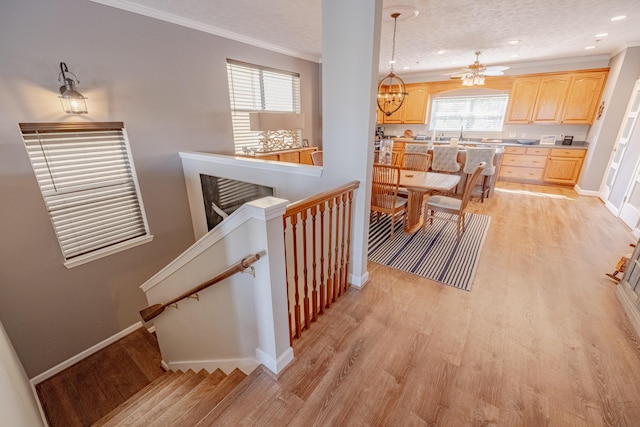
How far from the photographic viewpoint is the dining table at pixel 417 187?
3244mm

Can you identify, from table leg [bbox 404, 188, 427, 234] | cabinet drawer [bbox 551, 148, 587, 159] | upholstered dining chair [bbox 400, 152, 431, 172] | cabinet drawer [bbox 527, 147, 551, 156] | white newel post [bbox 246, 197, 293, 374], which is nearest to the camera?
white newel post [bbox 246, 197, 293, 374]

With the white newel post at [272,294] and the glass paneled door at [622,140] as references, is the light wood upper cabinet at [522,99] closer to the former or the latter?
the glass paneled door at [622,140]

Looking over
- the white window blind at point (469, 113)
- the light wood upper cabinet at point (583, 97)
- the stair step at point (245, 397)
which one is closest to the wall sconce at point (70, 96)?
the stair step at point (245, 397)

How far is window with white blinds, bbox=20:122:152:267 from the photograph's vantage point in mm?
2500

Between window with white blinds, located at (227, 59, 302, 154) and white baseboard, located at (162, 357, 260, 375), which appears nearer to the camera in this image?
white baseboard, located at (162, 357, 260, 375)

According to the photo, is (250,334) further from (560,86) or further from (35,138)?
(560,86)

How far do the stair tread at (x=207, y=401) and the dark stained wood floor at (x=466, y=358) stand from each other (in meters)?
0.28

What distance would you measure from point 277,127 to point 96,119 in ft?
7.54

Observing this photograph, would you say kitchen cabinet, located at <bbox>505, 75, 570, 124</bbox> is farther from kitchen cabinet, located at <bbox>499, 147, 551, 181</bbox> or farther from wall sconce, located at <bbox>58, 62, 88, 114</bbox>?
wall sconce, located at <bbox>58, 62, 88, 114</bbox>

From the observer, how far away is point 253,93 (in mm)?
4352

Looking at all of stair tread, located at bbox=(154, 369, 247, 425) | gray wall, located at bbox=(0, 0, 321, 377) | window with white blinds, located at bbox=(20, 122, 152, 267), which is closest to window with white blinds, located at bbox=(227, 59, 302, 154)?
gray wall, located at bbox=(0, 0, 321, 377)

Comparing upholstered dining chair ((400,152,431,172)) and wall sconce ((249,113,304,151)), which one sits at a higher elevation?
wall sconce ((249,113,304,151))

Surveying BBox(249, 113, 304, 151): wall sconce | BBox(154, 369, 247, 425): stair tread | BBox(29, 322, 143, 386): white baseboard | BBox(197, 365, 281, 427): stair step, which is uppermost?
BBox(249, 113, 304, 151): wall sconce

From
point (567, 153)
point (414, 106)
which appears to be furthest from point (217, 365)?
point (414, 106)
